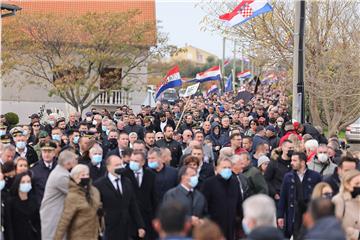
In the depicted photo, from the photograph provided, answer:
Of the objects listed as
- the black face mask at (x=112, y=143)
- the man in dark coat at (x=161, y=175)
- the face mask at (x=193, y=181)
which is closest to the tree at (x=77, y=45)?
the black face mask at (x=112, y=143)

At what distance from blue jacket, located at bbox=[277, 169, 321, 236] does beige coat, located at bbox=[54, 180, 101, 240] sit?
298 centimetres

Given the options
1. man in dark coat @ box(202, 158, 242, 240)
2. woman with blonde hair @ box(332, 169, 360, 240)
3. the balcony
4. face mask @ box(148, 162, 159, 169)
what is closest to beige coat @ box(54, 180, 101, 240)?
man in dark coat @ box(202, 158, 242, 240)

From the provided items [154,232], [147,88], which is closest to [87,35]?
[147,88]

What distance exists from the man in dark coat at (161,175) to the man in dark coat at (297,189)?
5.03 feet

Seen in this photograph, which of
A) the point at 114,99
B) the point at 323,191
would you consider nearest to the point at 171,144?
the point at 323,191

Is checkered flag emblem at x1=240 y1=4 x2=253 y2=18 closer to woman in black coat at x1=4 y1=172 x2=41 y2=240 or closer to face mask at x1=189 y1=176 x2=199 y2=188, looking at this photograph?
face mask at x1=189 y1=176 x2=199 y2=188

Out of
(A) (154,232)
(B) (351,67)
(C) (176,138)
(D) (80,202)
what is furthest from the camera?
(B) (351,67)

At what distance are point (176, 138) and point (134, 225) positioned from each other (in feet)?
20.5

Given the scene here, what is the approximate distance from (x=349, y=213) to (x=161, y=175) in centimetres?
304

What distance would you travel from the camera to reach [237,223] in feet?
37.7

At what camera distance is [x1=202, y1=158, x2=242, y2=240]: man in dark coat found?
36.4ft

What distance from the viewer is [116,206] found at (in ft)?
35.1

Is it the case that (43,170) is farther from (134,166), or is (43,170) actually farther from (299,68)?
(299,68)

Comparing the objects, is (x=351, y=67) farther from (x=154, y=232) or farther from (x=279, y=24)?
(x=154, y=232)
